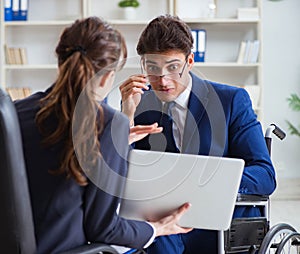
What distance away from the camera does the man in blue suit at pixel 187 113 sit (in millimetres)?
2283

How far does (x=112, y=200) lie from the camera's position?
1.64 m

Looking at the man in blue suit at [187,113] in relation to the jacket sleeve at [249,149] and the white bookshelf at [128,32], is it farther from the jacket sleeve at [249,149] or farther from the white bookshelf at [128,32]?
the white bookshelf at [128,32]

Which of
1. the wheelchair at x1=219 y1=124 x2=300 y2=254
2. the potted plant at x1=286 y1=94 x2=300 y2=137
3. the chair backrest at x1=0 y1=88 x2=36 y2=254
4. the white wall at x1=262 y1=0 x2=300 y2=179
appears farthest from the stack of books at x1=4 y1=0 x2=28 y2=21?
the chair backrest at x1=0 y1=88 x2=36 y2=254

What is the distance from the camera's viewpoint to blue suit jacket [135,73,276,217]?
7.69 feet

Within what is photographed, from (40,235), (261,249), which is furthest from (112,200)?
(261,249)

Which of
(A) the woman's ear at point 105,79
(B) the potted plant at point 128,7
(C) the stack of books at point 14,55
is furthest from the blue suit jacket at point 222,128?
(C) the stack of books at point 14,55

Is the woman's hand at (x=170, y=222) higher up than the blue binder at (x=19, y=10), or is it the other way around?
the blue binder at (x=19, y=10)

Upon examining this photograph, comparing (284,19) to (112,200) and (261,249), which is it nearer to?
(261,249)

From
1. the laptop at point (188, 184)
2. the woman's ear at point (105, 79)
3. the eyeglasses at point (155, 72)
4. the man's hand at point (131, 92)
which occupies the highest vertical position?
the woman's ear at point (105, 79)

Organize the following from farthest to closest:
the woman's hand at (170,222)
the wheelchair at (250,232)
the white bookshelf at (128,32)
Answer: the white bookshelf at (128,32) → the wheelchair at (250,232) → the woman's hand at (170,222)

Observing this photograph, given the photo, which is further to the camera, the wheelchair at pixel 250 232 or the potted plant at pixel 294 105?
the potted plant at pixel 294 105

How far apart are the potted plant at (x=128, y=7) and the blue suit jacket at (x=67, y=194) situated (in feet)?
13.5

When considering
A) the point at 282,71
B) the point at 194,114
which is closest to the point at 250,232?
the point at 194,114

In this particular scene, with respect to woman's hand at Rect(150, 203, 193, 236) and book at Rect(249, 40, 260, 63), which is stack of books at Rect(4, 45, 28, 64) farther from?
woman's hand at Rect(150, 203, 193, 236)
